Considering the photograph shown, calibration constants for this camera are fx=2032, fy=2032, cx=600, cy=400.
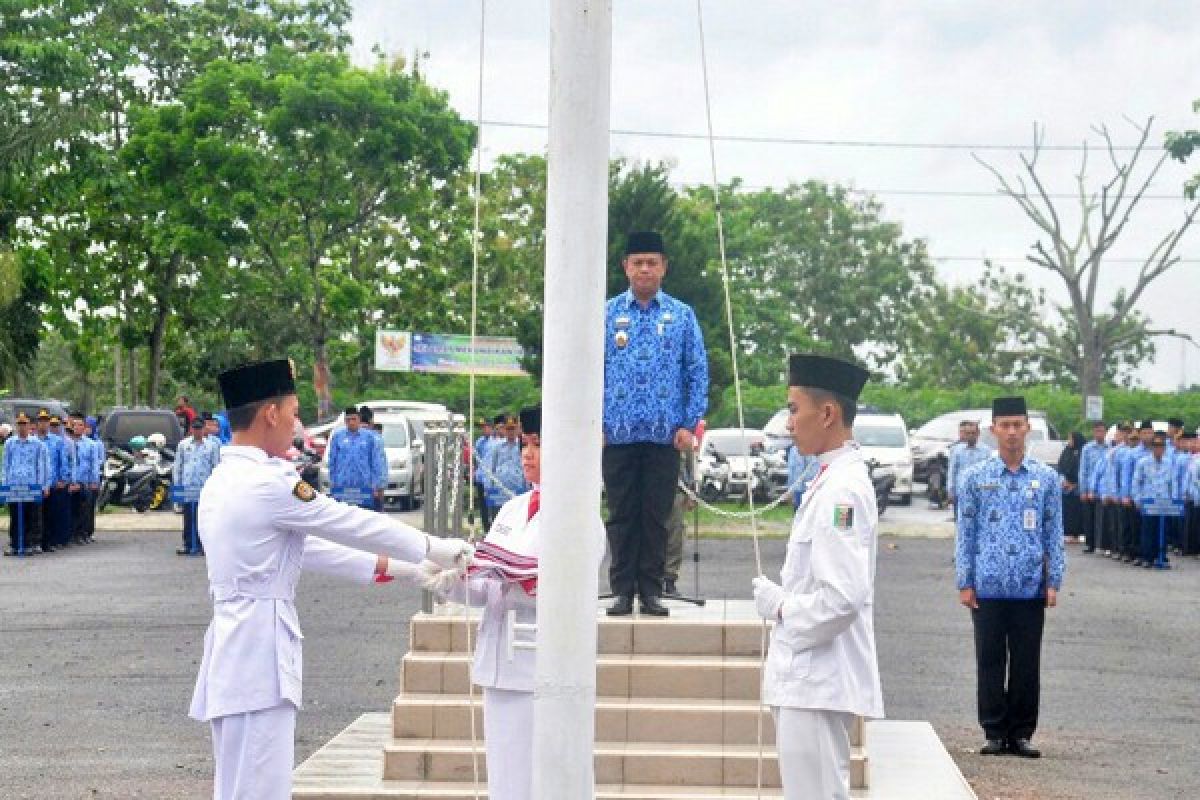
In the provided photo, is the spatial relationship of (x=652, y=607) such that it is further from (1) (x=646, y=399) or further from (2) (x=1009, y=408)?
(2) (x=1009, y=408)

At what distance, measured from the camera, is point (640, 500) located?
38.2 feet

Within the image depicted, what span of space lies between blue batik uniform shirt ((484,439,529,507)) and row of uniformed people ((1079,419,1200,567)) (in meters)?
8.84

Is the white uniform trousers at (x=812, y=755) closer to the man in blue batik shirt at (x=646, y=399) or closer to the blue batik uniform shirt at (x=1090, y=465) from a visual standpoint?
the man in blue batik shirt at (x=646, y=399)

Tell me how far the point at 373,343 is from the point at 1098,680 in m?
37.9

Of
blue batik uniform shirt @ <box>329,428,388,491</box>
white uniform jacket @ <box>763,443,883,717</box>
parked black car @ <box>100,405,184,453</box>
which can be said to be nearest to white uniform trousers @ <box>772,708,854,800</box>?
white uniform jacket @ <box>763,443,883,717</box>

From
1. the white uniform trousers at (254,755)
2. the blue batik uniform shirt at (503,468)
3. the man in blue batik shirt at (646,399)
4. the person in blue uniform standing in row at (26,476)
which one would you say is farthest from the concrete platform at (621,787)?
the person in blue uniform standing in row at (26,476)

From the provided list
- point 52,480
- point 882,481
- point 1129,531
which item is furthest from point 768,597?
point 882,481

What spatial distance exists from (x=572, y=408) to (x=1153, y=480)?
82.1ft

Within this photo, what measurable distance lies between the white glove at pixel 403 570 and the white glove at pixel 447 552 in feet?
0.77

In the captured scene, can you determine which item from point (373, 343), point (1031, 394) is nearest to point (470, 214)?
point (373, 343)

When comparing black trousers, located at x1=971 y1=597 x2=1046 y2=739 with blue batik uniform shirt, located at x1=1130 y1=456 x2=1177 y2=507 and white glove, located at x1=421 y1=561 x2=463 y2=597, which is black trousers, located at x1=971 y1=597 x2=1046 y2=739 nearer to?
white glove, located at x1=421 y1=561 x2=463 y2=597

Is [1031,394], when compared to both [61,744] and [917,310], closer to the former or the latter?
[917,310]

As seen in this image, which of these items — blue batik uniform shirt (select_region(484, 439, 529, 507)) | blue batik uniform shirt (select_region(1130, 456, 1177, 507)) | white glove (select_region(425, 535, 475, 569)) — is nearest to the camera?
white glove (select_region(425, 535, 475, 569))

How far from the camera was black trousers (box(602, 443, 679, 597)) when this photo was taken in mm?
11594
